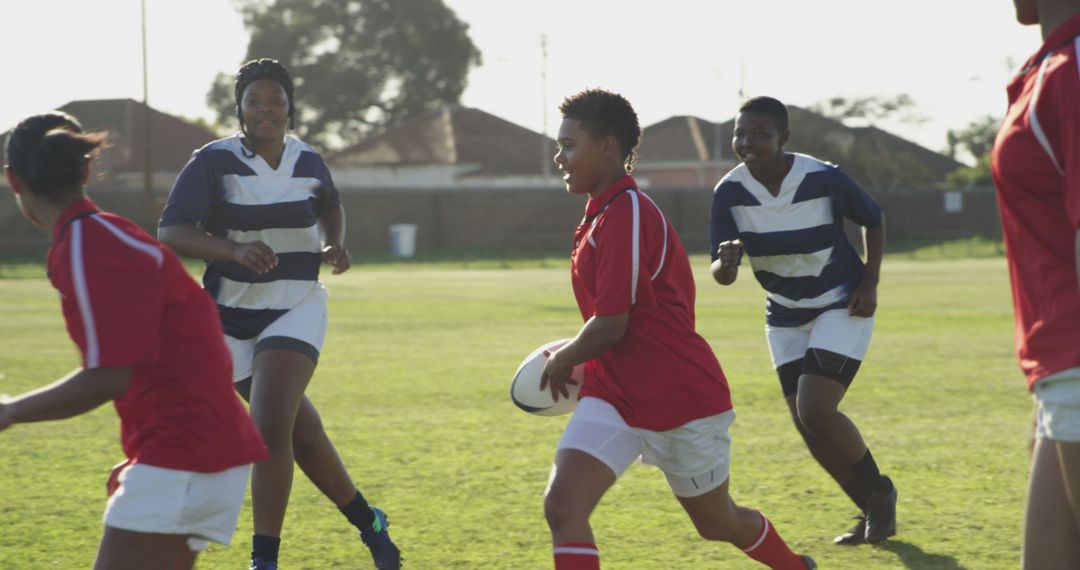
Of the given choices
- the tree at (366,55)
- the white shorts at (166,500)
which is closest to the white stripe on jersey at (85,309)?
the white shorts at (166,500)

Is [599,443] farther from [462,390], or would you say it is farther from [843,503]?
[462,390]

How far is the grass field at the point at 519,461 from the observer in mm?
6551

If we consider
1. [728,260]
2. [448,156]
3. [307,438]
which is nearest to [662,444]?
[728,260]

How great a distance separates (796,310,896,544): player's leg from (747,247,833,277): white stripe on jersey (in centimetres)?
A: 22

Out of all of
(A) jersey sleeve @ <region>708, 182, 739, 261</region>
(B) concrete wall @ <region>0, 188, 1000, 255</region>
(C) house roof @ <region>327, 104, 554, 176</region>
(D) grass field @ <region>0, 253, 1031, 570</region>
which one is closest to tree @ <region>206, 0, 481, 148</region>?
(C) house roof @ <region>327, 104, 554, 176</region>

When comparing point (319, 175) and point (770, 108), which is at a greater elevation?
point (770, 108)

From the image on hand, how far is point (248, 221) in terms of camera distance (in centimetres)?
603

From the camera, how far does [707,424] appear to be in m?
4.79

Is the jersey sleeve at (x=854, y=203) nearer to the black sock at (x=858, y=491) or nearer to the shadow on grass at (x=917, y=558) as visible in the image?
the black sock at (x=858, y=491)

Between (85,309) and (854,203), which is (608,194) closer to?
(85,309)

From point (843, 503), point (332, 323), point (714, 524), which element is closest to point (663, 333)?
point (714, 524)

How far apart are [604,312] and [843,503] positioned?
137 inches

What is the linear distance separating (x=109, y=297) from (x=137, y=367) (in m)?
0.23

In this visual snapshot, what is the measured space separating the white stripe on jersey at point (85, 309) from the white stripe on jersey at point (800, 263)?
3.85 m
